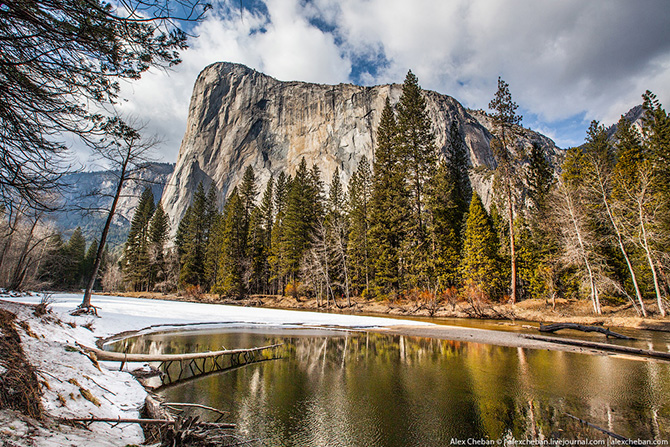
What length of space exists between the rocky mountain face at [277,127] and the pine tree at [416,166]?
4949 cm

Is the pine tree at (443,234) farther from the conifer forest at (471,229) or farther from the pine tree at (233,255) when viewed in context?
the pine tree at (233,255)

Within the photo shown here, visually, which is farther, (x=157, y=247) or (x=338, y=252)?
(x=157, y=247)

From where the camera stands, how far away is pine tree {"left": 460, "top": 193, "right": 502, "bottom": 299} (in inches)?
1078

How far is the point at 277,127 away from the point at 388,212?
78992 mm

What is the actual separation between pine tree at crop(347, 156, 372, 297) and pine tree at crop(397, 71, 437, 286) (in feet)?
19.6

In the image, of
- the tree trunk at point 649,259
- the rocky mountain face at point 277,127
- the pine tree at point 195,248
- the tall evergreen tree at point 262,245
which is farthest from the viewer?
the rocky mountain face at point 277,127

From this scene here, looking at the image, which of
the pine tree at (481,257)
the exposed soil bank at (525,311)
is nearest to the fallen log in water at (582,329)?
the exposed soil bank at (525,311)

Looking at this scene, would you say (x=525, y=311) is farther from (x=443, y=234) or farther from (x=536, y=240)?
(x=536, y=240)

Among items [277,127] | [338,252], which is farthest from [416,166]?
[277,127]

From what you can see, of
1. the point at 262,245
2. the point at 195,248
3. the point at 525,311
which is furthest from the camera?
the point at 195,248

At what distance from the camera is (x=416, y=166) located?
31.4 meters

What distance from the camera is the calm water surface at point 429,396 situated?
400cm

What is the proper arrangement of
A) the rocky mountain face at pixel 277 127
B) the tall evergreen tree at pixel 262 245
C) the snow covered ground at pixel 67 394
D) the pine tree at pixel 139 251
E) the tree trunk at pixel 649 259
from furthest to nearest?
the rocky mountain face at pixel 277 127 → the pine tree at pixel 139 251 → the tall evergreen tree at pixel 262 245 → the tree trunk at pixel 649 259 → the snow covered ground at pixel 67 394

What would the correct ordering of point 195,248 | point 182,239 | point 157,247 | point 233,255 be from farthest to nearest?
point 182,239, point 157,247, point 195,248, point 233,255
